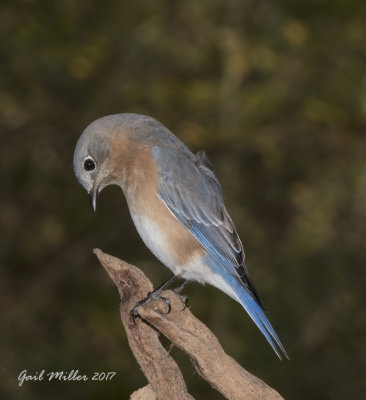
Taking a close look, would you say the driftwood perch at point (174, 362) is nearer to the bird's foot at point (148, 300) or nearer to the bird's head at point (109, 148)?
the bird's foot at point (148, 300)

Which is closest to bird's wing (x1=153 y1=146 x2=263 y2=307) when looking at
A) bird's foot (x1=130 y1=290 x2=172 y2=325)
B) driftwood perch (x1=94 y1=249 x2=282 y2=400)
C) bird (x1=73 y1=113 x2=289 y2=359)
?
bird (x1=73 y1=113 x2=289 y2=359)

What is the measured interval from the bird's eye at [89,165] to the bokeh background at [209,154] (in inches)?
103

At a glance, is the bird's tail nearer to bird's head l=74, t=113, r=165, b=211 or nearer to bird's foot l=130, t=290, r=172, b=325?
bird's foot l=130, t=290, r=172, b=325

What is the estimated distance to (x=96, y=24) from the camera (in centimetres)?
905

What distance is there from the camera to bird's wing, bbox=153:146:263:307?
19.0 feet

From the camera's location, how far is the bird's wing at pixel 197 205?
19.0ft

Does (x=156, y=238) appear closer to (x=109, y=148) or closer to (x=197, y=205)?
(x=197, y=205)

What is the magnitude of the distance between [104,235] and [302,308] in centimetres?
210

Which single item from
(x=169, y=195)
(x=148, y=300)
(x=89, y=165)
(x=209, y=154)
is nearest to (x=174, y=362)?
(x=148, y=300)

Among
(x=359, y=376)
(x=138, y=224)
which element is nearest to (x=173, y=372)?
(x=138, y=224)

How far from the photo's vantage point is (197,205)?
5922 mm

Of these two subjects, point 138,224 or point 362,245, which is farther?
point 362,245

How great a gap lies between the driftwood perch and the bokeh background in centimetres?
383

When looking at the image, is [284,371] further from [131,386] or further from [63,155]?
[63,155]
